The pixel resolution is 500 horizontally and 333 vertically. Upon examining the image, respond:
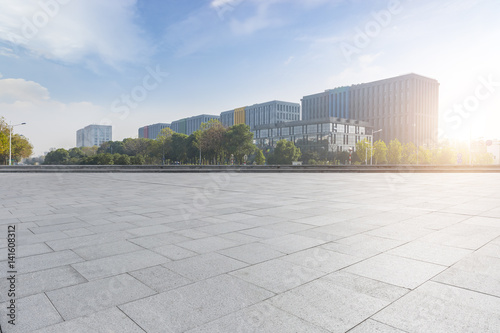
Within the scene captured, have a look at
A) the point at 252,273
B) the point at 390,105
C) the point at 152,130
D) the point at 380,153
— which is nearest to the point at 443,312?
the point at 252,273

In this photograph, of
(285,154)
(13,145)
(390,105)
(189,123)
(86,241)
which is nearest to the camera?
(86,241)

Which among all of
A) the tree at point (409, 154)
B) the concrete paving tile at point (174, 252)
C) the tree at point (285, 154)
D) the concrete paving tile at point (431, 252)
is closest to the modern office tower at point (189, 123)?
the tree at point (285, 154)

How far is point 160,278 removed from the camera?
12.0 ft

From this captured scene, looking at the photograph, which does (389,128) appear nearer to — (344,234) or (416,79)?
(416,79)

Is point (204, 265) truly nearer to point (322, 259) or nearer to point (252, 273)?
point (252, 273)

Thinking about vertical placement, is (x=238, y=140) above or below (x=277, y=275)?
above

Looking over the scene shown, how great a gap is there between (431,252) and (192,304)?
11.2ft

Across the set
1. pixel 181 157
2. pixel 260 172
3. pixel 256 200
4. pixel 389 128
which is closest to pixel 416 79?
pixel 389 128

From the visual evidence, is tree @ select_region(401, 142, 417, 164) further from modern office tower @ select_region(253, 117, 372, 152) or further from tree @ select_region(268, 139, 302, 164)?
tree @ select_region(268, 139, 302, 164)

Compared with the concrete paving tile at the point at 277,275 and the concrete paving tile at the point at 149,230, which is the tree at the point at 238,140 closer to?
the concrete paving tile at the point at 149,230

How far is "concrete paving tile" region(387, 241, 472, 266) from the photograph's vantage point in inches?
170

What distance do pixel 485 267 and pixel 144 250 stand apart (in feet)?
14.3

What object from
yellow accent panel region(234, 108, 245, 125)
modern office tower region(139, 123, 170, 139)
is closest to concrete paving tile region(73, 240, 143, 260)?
modern office tower region(139, 123, 170, 139)

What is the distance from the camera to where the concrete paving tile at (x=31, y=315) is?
2631 millimetres
